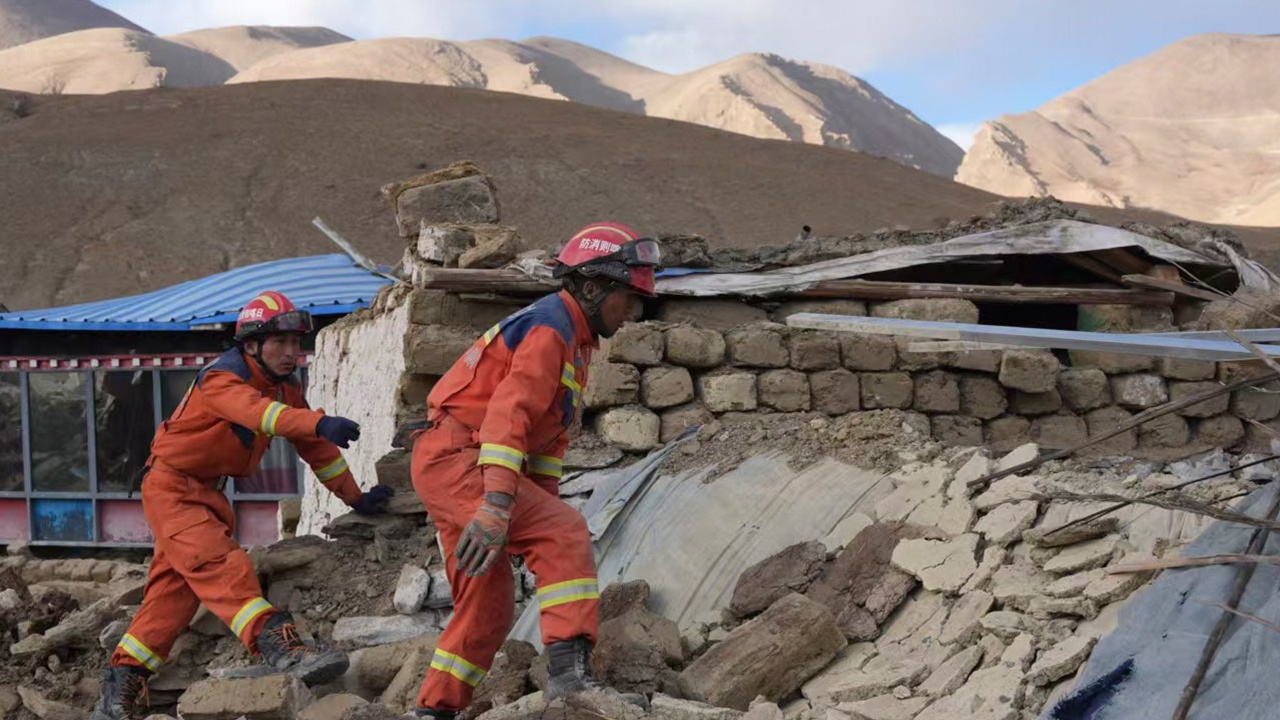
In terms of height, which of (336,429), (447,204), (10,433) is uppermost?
(447,204)

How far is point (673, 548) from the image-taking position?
5.12 meters

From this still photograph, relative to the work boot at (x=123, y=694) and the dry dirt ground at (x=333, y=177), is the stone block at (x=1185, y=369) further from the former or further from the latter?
the dry dirt ground at (x=333, y=177)

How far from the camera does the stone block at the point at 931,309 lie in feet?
22.0

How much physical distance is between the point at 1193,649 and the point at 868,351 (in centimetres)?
316

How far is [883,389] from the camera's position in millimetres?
6336

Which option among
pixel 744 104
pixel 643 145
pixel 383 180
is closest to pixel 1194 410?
pixel 383 180

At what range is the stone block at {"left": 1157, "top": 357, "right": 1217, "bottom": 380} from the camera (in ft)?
22.0

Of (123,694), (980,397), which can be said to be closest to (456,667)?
(123,694)

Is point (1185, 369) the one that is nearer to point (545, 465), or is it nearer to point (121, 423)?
point (545, 465)

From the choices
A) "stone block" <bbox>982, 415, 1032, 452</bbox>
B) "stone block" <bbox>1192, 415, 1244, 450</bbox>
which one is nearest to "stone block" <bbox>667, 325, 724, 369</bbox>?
"stone block" <bbox>982, 415, 1032, 452</bbox>

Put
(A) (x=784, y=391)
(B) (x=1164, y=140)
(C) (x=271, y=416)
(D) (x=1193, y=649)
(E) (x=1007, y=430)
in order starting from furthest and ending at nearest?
1. (B) (x=1164, y=140)
2. (E) (x=1007, y=430)
3. (A) (x=784, y=391)
4. (C) (x=271, y=416)
5. (D) (x=1193, y=649)

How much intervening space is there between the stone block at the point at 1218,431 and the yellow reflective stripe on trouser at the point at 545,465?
3883 millimetres

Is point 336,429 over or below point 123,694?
over

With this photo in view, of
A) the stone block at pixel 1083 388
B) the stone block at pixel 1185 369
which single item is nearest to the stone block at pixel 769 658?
the stone block at pixel 1083 388
